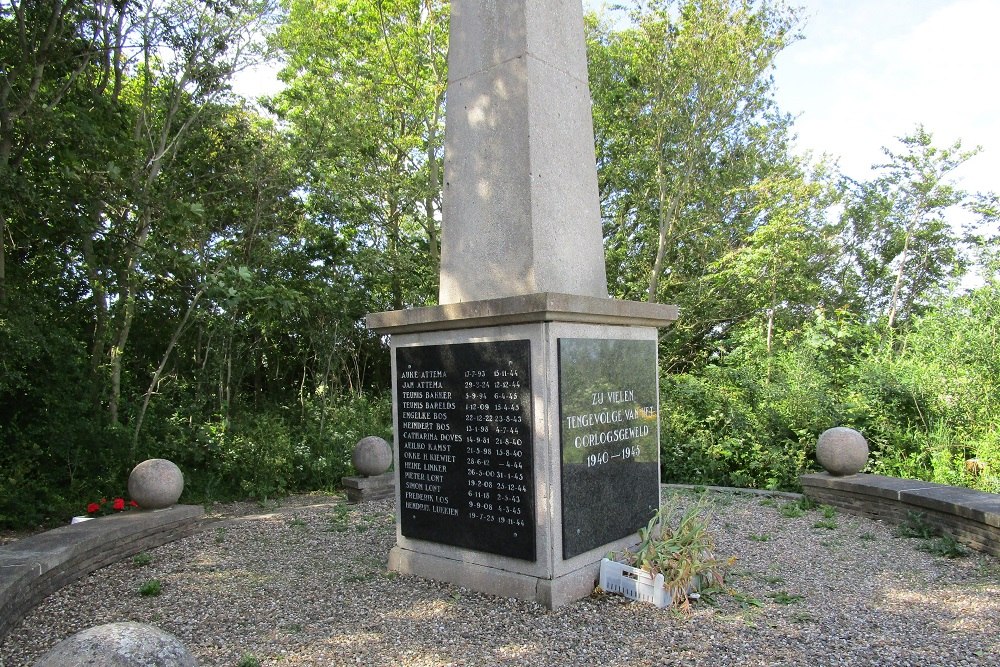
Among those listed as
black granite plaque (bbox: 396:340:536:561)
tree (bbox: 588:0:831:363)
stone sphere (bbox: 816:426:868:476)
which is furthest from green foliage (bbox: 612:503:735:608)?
tree (bbox: 588:0:831:363)

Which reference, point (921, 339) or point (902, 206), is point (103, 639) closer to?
point (921, 339)

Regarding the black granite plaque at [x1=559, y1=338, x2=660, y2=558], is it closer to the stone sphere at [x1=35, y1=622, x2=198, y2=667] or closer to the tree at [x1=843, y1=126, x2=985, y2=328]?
the stone sphere at [x1=35, y1=622, x2=198, y2=667]

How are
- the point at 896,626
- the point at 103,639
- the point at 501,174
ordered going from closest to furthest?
the point at 103,639 < the point at 896,626 < the point at 501,174

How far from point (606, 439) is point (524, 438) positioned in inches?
24.1

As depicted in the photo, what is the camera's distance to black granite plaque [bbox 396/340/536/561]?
409 cm

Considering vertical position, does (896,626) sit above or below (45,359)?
below

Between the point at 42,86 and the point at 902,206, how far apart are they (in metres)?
18.1

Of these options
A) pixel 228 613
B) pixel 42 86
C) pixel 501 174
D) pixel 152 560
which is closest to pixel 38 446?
pixel 152 560

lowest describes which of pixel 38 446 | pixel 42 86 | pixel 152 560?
pixel 152 560

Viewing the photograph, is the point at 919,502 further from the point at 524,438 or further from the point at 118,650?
the point at 118,650

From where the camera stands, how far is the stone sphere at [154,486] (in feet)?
20.0

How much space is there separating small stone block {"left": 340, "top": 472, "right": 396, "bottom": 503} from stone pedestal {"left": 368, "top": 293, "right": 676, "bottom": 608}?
9.38 ft

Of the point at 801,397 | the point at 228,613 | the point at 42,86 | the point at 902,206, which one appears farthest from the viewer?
the point at 902,206

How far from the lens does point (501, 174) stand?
14.5ft
